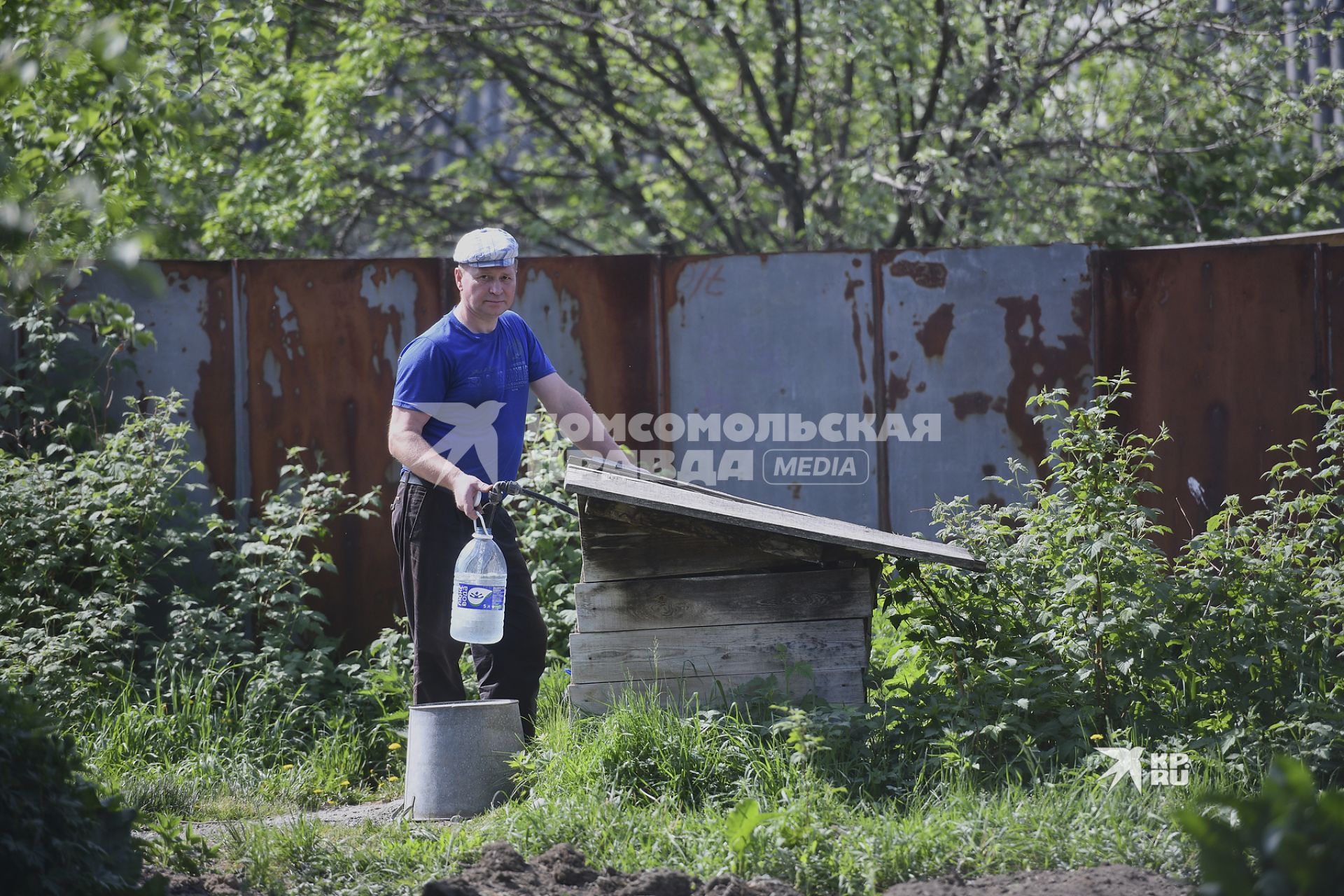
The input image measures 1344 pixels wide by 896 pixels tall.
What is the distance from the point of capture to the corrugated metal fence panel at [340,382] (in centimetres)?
584

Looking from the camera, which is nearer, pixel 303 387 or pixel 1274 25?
pixel 303 387

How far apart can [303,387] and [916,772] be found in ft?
12.1

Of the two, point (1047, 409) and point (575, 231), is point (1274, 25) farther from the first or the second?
point (575, 231)

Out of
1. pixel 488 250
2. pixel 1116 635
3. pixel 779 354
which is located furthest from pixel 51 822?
pixel 779 354

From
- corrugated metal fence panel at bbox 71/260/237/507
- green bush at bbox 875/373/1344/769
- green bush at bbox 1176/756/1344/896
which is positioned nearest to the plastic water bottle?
green bush at bbox 875/373/1344/769

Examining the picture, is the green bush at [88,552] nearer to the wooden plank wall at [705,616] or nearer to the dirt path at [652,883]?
the dirt path at [652,883]

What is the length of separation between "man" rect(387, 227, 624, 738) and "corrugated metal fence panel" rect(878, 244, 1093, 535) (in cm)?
233

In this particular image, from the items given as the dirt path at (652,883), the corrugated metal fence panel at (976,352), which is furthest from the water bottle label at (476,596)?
the corrugated metal fence panel at (976,352)

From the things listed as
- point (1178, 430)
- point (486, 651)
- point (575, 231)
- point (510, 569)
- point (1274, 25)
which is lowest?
point (486, 651)

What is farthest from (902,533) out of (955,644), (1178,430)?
(955,644)

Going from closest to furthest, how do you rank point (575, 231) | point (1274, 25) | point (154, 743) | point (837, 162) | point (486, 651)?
point (486, 651)
point (154, 743)
point (1274, 25)
point (837, 162)
point (575, 231)

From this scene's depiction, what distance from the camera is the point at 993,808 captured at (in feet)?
11.1

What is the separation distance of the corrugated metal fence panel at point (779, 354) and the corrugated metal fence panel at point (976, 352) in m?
0.17

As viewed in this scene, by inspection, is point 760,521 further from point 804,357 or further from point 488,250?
point 804,357
